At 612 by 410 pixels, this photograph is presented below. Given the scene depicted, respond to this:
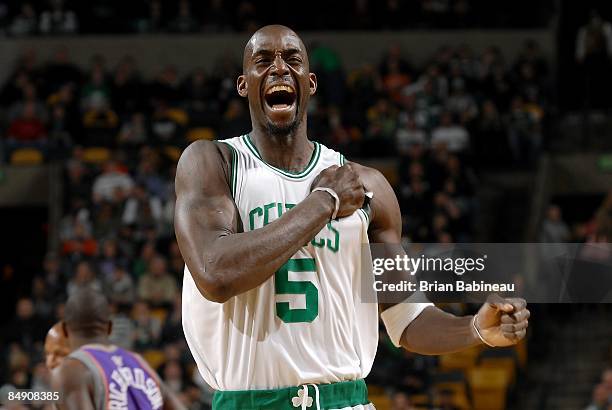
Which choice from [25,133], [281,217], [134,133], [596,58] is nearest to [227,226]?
[281,217]

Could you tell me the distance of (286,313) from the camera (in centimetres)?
429

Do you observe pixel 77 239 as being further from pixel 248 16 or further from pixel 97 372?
pixel 97 372

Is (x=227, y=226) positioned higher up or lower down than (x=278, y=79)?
lower down

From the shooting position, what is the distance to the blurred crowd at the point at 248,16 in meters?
19.4

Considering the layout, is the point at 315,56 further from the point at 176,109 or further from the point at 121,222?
the point at 121,222

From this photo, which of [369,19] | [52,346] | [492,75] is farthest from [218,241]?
[369,19]

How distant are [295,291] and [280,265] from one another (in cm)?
34

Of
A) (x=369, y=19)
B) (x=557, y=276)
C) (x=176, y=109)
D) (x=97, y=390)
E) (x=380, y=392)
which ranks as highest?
(x=369, y=19)

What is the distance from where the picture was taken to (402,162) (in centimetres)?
1564

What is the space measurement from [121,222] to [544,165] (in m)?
6.17

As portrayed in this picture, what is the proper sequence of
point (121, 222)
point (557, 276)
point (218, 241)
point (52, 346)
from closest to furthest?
point (218, 241) → point (557, 276) → point (52, 346) → point (121, 222)

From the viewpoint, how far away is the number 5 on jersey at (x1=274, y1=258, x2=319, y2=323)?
4.29 meters

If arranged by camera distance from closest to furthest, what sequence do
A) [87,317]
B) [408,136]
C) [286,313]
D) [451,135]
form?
[286,313] < [87,317] < [451,135] < [408,136]

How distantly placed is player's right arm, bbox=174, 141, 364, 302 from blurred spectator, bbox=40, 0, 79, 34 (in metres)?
15.7
